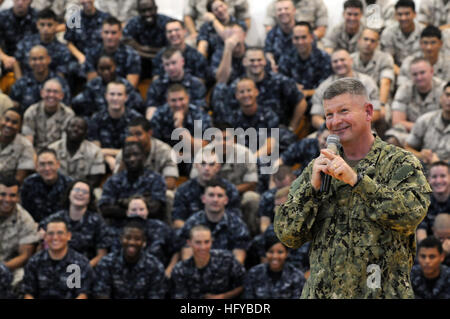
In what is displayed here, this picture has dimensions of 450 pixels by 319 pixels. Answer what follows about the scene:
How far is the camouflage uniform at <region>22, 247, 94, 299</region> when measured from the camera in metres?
6.56

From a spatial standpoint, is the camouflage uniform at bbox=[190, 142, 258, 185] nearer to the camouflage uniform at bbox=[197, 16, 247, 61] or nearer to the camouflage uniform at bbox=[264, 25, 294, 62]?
the camouflage uniform at bbox=[264, 25, 294, 62]

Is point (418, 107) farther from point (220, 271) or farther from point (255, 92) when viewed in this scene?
point (220, 271)

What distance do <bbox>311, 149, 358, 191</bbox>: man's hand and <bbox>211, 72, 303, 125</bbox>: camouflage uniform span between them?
17.7 ft

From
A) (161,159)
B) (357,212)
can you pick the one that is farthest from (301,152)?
(357,212)

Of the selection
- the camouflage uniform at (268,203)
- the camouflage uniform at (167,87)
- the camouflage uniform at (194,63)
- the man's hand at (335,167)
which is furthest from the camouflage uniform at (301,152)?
the man's hand at (335,167)

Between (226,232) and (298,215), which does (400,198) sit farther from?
(226,232)

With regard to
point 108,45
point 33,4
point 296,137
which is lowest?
point 296,137

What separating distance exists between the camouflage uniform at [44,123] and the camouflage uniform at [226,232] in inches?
75.2

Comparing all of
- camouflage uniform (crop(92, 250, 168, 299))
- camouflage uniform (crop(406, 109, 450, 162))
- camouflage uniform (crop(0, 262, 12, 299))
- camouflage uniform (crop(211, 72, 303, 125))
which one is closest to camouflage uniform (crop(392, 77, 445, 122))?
camouflage uniform (crop(406, 109, 450, 162))

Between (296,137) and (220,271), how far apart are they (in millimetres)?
1971

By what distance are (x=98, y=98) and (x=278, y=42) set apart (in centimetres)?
183

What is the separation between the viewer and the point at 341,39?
9062 mm

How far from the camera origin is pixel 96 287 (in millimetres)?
6582
